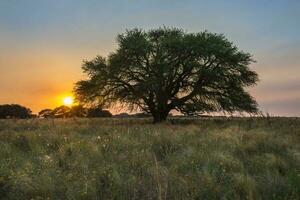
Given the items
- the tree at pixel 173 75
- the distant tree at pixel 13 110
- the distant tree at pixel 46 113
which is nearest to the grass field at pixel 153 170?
the tree at pixel 173 75

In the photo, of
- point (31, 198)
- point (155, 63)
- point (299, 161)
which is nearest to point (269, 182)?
point (299, 161)

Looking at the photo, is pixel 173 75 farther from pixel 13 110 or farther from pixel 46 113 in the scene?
pixel 13 110

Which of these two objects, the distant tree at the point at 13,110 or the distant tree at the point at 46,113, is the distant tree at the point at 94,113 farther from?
the distant tree at the point at 13,110

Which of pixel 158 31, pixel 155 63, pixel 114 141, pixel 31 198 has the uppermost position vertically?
pixel 158 31

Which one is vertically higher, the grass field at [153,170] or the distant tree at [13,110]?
the distant tree at [13,110]

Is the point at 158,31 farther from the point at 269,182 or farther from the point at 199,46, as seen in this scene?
the point at 269,182

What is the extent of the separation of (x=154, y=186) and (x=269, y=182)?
7.22 ft

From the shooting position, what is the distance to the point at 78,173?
9.73 m

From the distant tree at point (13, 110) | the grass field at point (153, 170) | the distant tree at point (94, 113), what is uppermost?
the distant tree at point (13, 110)

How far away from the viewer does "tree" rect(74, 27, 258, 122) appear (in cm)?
3372

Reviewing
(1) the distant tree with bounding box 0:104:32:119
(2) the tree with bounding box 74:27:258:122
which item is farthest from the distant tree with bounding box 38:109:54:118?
(2) the tree with bounding box 74:27:258:122

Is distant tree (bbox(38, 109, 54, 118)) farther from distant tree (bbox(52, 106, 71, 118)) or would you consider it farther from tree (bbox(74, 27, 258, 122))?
tree (bbox(74, 27, 258, 122))

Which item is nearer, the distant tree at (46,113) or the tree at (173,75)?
the tree at (173,75)

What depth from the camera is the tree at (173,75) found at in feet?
111
